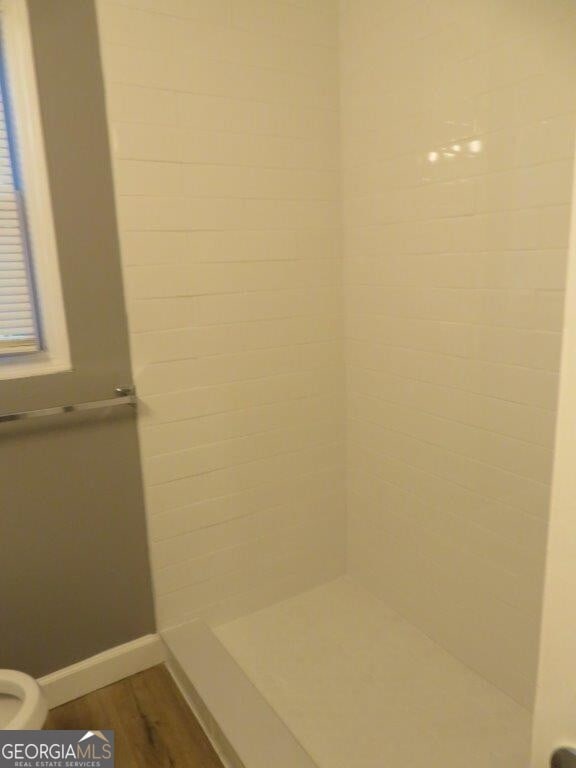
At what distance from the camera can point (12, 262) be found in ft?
4.97

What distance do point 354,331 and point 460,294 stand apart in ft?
1.74

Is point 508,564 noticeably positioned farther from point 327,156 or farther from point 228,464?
point 327,156

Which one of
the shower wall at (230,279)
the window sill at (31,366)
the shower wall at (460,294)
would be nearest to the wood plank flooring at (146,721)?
the shower wall at (230,279)

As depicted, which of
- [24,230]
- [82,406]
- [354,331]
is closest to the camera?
[24,230]

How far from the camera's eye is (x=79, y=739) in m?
1.42

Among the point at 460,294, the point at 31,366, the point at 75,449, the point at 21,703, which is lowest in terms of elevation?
the point at 21,703

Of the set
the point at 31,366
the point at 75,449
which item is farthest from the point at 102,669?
the point at 31,366

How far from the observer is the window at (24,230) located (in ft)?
4.64

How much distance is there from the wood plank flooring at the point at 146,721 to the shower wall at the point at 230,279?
0.26 m

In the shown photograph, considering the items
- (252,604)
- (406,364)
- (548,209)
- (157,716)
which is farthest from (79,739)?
(548,209)

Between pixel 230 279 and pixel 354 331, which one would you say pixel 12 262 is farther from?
pixel 354 331

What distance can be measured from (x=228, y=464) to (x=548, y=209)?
1291mm

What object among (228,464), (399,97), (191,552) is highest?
(399,97)

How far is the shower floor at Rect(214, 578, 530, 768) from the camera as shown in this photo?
1.48 m
